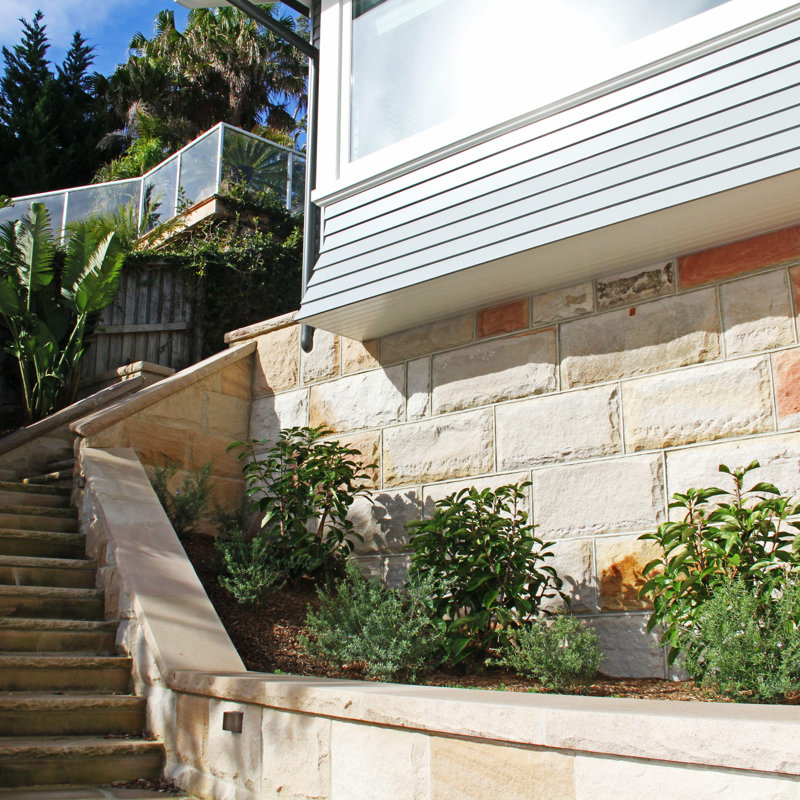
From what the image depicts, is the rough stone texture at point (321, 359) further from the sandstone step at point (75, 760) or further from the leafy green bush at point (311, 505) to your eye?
the sandstone step at point (75, 760)

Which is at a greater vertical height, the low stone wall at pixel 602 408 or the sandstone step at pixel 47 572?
the low stone wall at pixel 602 408

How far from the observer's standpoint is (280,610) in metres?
4.92

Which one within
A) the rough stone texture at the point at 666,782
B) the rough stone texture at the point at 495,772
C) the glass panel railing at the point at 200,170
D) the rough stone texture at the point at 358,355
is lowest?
the rough stone texture at the point at 495,772

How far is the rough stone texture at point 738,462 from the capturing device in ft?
13.0

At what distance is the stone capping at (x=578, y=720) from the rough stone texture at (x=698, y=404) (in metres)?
2.08

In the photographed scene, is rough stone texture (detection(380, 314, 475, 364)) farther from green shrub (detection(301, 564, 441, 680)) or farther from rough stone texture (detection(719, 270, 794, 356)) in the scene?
green shrub (detection(301, 564, 441, 680))

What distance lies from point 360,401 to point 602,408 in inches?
77.2

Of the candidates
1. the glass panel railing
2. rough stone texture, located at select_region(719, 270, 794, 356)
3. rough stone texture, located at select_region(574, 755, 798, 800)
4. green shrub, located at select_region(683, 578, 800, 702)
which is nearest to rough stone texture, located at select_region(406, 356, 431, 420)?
rough stone texture, located at select_region(719, 270, 794, 356)

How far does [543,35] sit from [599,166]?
41.9 inches

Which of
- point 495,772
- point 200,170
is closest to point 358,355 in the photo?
point 495,772

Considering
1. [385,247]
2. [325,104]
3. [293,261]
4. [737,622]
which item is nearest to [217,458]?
[385,247]

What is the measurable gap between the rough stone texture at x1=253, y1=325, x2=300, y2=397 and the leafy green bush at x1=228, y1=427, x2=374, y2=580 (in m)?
0.99

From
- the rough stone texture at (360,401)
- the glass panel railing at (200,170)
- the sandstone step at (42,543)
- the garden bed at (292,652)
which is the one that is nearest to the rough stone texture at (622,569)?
the garden bed at (292,652)

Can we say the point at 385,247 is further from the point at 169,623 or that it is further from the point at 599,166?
the point at 169,623
